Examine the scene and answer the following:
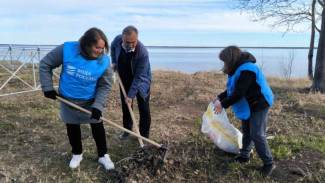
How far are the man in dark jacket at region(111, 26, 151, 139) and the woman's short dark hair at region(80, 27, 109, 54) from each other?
53cm

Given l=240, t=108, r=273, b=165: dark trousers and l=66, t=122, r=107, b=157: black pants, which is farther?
l=66, t=122, r=107, b=157: black pants

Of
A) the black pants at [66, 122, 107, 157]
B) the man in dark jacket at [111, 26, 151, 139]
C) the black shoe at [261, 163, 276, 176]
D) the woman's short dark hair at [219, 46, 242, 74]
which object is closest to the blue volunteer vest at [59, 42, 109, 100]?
the black pants at [66, 122, 107, 157]

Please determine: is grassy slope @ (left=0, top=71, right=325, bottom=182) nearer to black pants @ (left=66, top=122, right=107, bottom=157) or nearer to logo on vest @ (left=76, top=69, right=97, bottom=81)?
black pants @ (left=66, top=122, right=107, bottom=157)

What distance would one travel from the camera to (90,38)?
238 centimetres

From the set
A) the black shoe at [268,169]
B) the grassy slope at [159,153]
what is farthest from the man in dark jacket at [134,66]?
the black shoe at [268,169]

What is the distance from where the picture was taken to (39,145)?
3.57 meters

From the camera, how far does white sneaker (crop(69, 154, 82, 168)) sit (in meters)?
2.92

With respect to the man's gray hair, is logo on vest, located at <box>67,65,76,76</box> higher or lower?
lower

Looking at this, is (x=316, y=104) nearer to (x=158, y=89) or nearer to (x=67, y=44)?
(x=158, y=89)

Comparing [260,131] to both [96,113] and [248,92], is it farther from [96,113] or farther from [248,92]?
[96,113]

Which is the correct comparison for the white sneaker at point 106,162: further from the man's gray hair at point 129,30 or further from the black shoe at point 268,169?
the black shoe at point 268,169

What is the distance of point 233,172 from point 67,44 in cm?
223

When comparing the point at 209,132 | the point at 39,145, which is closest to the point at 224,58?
the point at 209,132

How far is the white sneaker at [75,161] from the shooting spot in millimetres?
2917
